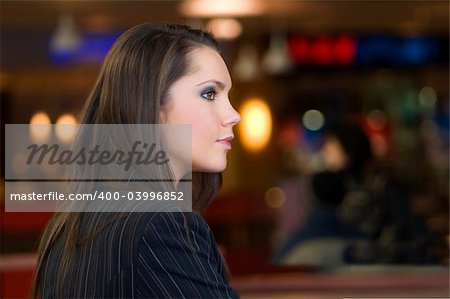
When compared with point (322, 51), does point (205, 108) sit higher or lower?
lower

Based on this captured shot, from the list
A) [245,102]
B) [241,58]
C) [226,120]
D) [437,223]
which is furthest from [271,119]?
[226,120]

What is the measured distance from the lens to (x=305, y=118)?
11797mm

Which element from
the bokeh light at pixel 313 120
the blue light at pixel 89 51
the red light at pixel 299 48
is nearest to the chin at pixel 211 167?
the blue light at pixel 89 51

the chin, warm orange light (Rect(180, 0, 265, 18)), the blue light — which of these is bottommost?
the chin

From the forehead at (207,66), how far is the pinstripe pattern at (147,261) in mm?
239

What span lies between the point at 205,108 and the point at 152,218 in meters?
0.25

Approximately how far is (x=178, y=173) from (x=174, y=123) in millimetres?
84

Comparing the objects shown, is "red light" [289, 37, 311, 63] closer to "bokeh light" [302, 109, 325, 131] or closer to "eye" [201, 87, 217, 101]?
"bokeh light" [302, 109, 325, 131]

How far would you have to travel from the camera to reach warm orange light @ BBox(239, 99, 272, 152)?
33.7 feet

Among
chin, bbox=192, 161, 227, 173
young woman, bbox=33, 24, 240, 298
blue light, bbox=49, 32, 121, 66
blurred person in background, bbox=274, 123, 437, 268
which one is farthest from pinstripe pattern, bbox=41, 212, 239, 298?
blue light, bbox=49, 32, 121, 66

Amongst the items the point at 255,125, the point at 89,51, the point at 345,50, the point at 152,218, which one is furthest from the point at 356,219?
the point at 255,125

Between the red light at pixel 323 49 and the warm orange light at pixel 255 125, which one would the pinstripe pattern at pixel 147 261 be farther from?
the warm orange light at pixel 255 125

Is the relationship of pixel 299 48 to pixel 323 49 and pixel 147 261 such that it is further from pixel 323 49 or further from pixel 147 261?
pixel 147 261

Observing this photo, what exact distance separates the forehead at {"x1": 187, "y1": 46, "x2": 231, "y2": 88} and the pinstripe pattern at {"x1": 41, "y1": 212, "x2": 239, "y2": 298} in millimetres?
239
